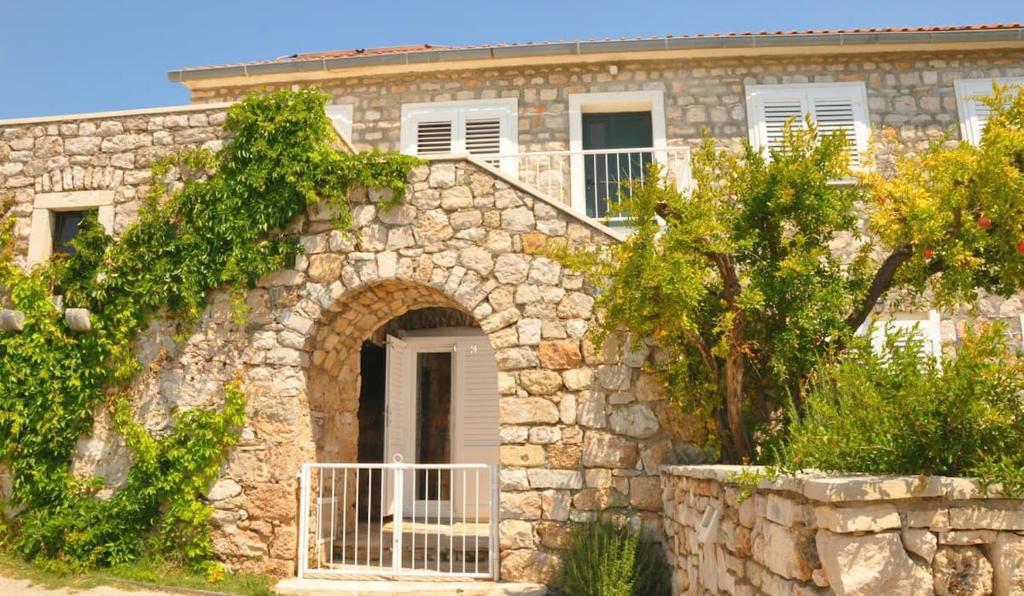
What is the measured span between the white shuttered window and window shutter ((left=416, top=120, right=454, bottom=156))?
3.63 m

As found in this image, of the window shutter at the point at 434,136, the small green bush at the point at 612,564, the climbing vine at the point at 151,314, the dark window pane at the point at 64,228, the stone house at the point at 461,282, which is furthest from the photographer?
the window shutter at the point at 434,136

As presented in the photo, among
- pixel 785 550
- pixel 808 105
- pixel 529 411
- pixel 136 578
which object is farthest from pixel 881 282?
pixel 136 578

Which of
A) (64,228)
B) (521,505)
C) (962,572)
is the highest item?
(64,228)

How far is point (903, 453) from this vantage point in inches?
118

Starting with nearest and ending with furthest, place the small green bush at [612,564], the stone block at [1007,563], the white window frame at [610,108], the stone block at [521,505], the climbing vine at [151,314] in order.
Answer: the stone block at [1007,563] < the small green bush at [612,564] < the stone block at [521,505] < the climbing vine at [151,314] < the white window frame at [610,108]

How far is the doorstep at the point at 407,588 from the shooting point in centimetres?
621

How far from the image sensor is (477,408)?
9.55 m

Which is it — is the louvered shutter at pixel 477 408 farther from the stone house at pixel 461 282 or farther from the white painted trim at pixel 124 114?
the white painted trim at pixel 124 114

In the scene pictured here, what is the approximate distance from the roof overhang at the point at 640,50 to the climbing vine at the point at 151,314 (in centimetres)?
223

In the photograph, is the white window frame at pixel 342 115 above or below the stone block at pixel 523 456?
above

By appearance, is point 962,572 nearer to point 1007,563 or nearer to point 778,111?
point 1007,563

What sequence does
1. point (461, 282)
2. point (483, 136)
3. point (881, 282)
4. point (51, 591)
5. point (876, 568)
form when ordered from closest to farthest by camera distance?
1. point (876, 568)
2. point (881, 282)
3. point (51, 591)
4. point (461, 282)
5. point (483, 136)

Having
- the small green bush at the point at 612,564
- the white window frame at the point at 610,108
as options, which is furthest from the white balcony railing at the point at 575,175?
the small green bush at the point at 612,564

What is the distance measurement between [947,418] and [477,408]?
7014 millimetres
